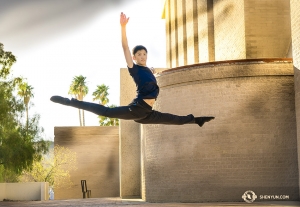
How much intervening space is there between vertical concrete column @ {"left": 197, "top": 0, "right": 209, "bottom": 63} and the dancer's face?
25.6 meters

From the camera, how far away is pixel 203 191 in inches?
873

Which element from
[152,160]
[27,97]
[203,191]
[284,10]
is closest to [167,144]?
[152,160]

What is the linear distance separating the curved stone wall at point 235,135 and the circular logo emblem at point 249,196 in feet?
0.56

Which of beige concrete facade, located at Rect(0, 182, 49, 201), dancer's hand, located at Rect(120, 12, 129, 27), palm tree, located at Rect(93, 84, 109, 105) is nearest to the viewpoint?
dancer's hand, located at Rect(120, 12, 129, 27)

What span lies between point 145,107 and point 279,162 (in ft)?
46.2

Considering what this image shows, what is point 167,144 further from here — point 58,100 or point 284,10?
point 58,100

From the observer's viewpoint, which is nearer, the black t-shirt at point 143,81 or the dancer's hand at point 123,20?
the dancer's hand at point 123,20

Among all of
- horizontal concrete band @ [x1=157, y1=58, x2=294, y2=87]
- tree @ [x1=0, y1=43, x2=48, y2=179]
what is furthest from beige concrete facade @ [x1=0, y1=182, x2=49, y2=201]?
horizontal concrete band @ [x1=157, y1=58, x2=294, y2=87]

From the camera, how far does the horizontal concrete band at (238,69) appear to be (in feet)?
72.0

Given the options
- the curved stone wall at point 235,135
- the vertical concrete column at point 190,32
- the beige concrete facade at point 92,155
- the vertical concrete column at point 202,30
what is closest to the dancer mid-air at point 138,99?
the curved stone wall at point 235,135

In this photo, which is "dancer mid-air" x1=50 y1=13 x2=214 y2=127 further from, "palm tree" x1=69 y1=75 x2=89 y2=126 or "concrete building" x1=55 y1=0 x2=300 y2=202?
"palm tree" x1=69 y1=75 x2=89 y2=126

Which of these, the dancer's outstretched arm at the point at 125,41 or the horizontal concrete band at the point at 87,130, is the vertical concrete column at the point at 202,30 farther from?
the dancer's outstretched arm at the point at 125,41

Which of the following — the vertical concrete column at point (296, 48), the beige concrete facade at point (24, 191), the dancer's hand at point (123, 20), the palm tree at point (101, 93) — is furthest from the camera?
the palm tree at point (101, 93)

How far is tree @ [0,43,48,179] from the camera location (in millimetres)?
35312
